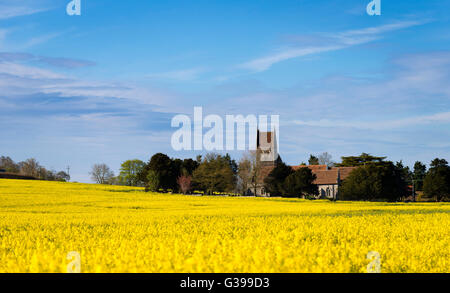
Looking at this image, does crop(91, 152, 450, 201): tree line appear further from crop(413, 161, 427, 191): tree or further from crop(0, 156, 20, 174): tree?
crop(0, 156, 20, 174): tree

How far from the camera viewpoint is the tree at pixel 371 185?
9356cm

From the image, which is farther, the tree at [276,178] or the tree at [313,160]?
the tree at [313,160]

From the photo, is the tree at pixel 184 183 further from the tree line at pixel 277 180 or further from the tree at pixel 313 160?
the tree at pixel 313 160

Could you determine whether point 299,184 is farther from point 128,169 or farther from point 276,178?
point 128,169

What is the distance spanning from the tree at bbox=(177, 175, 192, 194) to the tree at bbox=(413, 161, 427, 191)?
70.4 metres

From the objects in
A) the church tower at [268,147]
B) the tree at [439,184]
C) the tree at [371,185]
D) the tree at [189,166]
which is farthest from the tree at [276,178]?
the church tower at [268,147]

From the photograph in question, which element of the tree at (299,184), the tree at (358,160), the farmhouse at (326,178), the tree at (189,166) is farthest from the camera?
the tree at (358,160)

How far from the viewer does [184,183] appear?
103000mm

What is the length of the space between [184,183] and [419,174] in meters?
75.7

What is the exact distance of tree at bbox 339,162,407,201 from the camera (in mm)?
93562

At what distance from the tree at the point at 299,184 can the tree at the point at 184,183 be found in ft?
67.5

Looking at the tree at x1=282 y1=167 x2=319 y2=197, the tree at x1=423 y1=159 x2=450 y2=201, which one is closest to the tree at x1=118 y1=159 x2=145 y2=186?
the tree at x1=282 y1=167 x2=319 y2=197
